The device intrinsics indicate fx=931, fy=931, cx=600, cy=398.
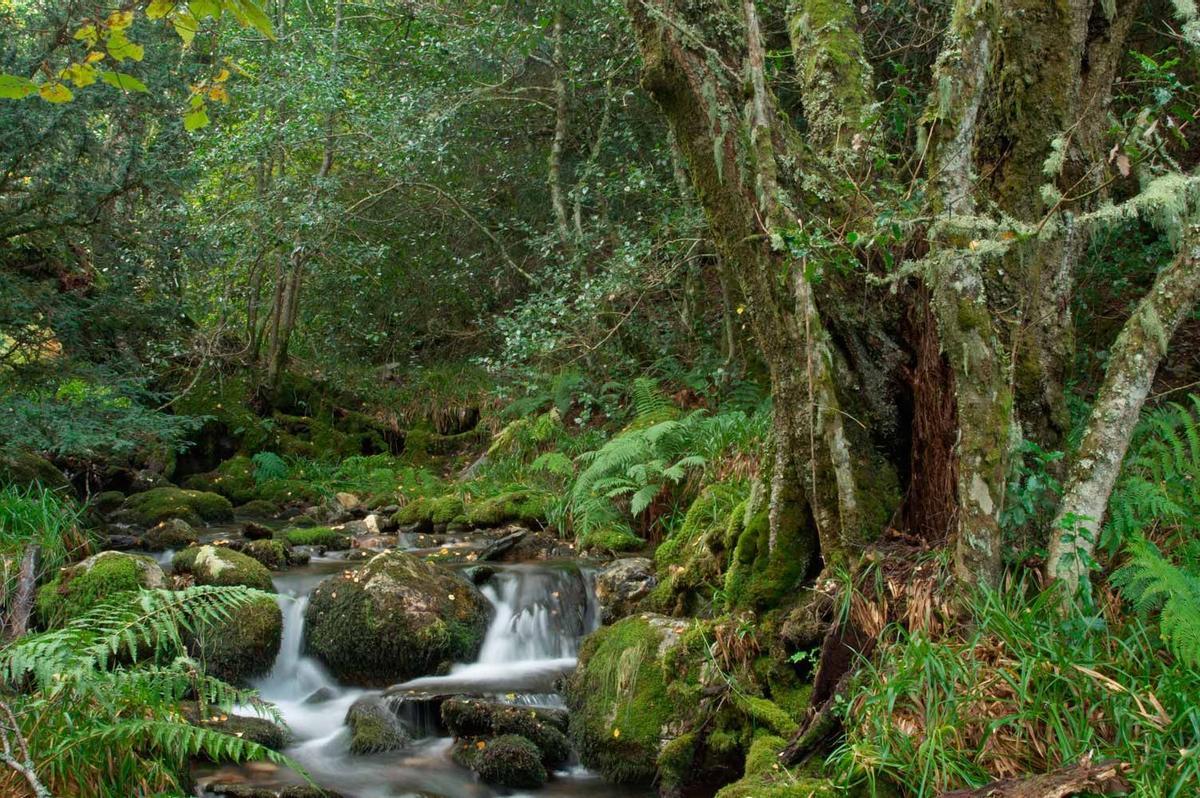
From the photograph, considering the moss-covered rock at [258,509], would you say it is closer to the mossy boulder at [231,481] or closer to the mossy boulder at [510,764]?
the mossy boulder at [231,481]

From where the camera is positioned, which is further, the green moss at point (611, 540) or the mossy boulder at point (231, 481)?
the mossy boulder at point (231, 481)


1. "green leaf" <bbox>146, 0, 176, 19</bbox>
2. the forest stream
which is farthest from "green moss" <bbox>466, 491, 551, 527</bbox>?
"green leaf" <bbox>146, 0, 176, 19</bbox>

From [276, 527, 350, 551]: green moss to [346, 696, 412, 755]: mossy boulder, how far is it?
3.68 meters

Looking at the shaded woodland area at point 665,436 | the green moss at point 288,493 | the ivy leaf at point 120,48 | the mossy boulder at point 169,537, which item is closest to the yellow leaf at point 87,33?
the shaded woodland area at point 665,436

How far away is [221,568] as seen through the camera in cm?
764

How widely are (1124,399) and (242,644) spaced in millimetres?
6073

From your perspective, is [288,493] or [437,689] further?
[288,493]

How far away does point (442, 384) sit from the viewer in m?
16.2

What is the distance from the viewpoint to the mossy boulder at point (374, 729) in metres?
6.23

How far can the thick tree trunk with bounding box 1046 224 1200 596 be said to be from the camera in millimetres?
4223

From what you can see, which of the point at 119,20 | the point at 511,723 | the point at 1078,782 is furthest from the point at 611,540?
the point at 119,20

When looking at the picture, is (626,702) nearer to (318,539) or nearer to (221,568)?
(221,568)

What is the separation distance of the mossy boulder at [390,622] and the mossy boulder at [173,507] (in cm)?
430

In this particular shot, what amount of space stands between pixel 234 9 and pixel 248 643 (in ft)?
16.1
